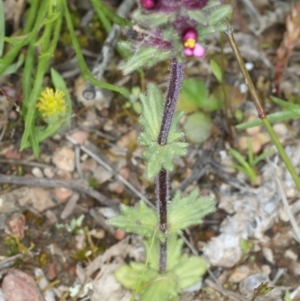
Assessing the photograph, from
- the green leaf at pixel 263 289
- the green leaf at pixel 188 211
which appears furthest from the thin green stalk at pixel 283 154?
the green leaf at pixel 263 289

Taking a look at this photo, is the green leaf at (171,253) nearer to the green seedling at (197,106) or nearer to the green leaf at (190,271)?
the green leaf at (190,271)

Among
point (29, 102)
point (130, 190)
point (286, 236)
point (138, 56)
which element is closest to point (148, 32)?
point (138, 56)

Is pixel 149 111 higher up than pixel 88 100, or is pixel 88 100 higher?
pixel 149 111

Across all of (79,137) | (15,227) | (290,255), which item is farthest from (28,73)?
(290,255)

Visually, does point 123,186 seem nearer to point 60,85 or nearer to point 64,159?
point 64,159

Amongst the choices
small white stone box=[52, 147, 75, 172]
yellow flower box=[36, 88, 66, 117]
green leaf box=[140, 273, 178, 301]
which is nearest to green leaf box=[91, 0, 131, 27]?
yellow flower box=[36, 88, 66, 117]

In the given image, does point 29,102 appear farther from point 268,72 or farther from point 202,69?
point 268,72
